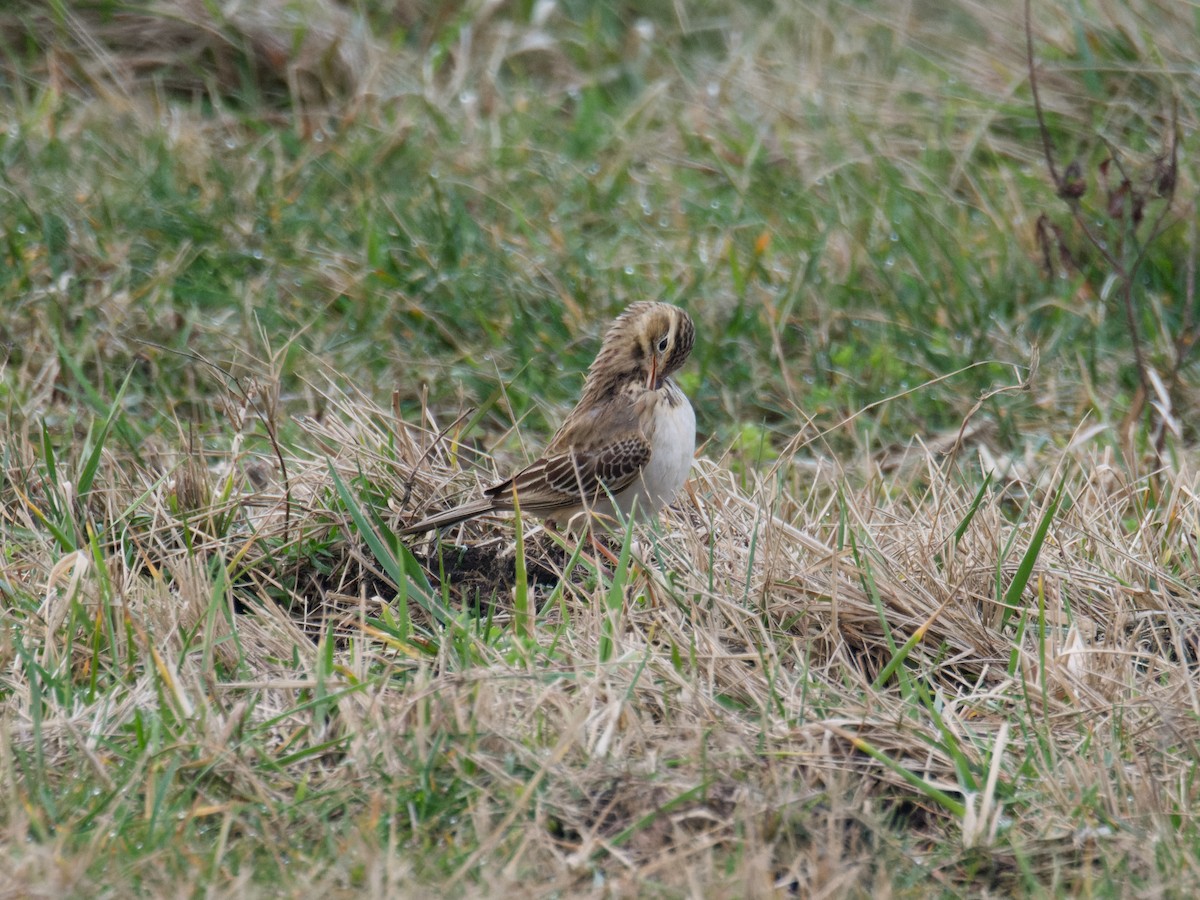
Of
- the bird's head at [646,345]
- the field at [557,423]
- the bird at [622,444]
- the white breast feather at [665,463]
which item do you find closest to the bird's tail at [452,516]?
the bird at [622,444]

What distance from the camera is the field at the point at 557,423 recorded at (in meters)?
3.79

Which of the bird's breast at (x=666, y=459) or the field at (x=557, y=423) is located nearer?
the field at (x=557, y=423)

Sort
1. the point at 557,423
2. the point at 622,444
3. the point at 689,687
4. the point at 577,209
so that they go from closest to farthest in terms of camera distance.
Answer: the point at 689,687 < the point at 622,444 < the point at 557,423 < the point at 577,209

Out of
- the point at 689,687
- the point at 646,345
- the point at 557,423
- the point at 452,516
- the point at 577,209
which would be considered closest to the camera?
the point at 689,687

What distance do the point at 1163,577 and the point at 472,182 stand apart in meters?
4.85

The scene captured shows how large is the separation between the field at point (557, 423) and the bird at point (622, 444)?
186mm

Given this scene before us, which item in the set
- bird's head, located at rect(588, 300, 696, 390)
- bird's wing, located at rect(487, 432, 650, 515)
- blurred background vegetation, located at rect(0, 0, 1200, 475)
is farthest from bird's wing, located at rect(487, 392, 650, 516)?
blurred background vegetation, located at rect(0, 0, 1200, 475)

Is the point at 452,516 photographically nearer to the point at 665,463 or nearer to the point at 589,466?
the point at 589,466

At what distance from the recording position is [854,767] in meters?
3.99

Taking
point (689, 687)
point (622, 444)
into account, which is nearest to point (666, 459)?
point (622, 444)

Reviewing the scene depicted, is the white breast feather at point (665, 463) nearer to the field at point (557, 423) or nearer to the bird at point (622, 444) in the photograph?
the bird at point (622, 444)

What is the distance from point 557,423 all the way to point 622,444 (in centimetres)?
143

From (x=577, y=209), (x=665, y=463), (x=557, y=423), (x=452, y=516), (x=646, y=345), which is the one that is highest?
(x=646, y=345)

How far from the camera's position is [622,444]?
5547 mm
